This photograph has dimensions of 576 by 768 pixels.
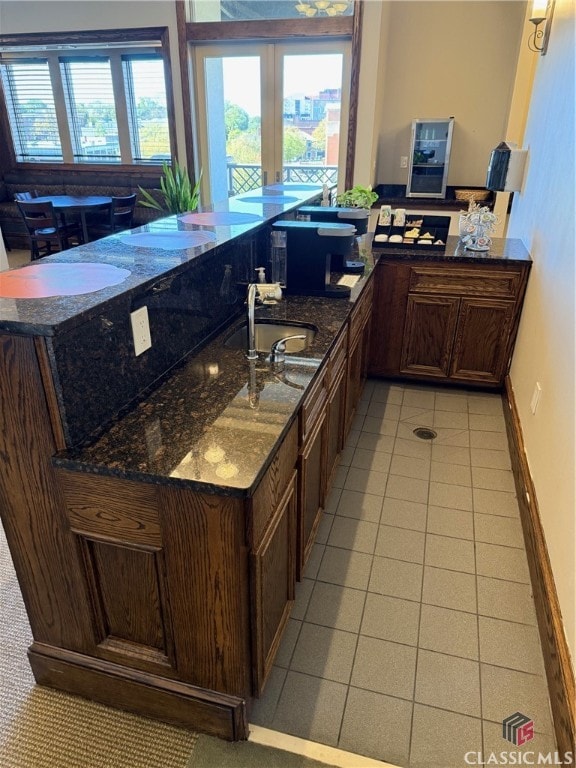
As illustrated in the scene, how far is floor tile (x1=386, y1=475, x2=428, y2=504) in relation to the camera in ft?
7.95

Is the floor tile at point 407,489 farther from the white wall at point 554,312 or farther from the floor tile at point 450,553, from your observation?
the white wall at point 554,312

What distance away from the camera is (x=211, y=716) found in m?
1.41

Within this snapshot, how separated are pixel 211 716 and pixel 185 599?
391mm

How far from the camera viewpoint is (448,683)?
1589mm

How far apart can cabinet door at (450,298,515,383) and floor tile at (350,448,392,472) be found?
3.17 ft

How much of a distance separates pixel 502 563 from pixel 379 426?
1.12 metres

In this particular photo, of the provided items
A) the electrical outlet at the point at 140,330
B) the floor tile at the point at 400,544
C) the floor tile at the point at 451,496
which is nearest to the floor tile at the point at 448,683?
the floor tile at the point at 400,544

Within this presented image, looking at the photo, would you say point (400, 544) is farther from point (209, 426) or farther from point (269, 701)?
point (209, 426)

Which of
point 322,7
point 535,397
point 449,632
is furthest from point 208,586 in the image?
point 322,7

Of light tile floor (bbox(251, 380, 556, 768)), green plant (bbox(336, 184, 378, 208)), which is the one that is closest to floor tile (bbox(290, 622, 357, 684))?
light tile floor (bbox(251, 380, 556, 768))

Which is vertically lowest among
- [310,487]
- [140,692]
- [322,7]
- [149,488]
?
[140,692]

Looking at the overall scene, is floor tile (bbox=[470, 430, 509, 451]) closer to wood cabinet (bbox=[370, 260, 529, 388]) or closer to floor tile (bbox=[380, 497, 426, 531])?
wood cabinet (bbox=[370, 260, 529, 388])

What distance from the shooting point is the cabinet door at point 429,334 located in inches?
127

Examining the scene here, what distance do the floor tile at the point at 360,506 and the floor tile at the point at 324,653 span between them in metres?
0.61
